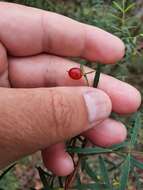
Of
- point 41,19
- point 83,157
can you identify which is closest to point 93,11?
point 41,19

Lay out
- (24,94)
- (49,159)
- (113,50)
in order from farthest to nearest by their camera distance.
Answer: (49,159) < (113,50) < (24,94)

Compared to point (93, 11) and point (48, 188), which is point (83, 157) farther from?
point (93, 11)

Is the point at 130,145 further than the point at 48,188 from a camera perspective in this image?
No

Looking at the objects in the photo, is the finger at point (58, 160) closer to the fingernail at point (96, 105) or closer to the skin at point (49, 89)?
the skin at point (49, 89)

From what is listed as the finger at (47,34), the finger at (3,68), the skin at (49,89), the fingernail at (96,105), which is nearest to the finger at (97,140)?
the skin at (49,89)

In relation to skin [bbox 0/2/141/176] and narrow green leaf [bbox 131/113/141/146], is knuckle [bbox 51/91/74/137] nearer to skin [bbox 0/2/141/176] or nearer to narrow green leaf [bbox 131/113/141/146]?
skin [bbox 0/2/141/176]

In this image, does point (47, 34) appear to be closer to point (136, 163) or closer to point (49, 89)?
point (49, 89)
